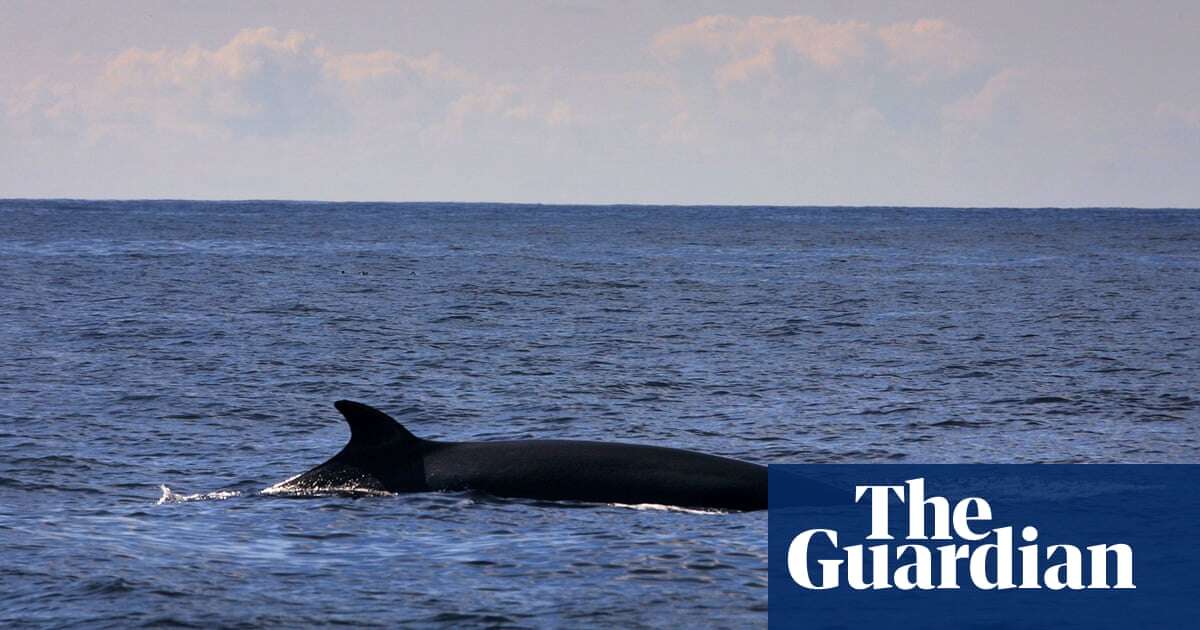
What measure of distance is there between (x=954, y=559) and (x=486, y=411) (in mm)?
11992

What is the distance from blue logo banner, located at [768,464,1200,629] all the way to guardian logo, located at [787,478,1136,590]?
0.02 meters

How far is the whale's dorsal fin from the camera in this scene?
52.0 feet

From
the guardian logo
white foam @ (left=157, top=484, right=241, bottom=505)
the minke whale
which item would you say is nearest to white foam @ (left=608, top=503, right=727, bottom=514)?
the minke whale

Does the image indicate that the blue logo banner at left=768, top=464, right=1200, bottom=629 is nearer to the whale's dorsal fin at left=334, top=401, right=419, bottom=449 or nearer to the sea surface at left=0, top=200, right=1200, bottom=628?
the sea surface at left=0, top=200, right=1200, bottom=628

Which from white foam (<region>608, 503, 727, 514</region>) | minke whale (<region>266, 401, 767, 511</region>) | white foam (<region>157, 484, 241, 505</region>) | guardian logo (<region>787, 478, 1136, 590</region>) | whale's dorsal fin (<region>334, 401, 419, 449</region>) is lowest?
guardian logo (<region>787, 478, 1136, 590</region>)

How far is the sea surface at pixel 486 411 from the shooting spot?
12.4 meters

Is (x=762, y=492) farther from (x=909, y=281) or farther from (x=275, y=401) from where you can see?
(x=909, y=281)

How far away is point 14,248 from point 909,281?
60306 mm

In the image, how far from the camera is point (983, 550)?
13.5 metres

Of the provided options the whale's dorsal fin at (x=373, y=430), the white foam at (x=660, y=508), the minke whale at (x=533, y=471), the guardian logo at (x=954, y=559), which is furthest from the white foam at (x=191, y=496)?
the guardian logo at (x=954, y=559)

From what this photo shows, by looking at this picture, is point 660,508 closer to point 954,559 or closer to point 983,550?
point 954,559

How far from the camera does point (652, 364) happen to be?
3203 centimetres

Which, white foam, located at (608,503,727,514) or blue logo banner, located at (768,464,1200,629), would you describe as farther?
white foam, located at (608,503,727,514)

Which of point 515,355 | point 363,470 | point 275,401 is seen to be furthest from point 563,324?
point 363,470
